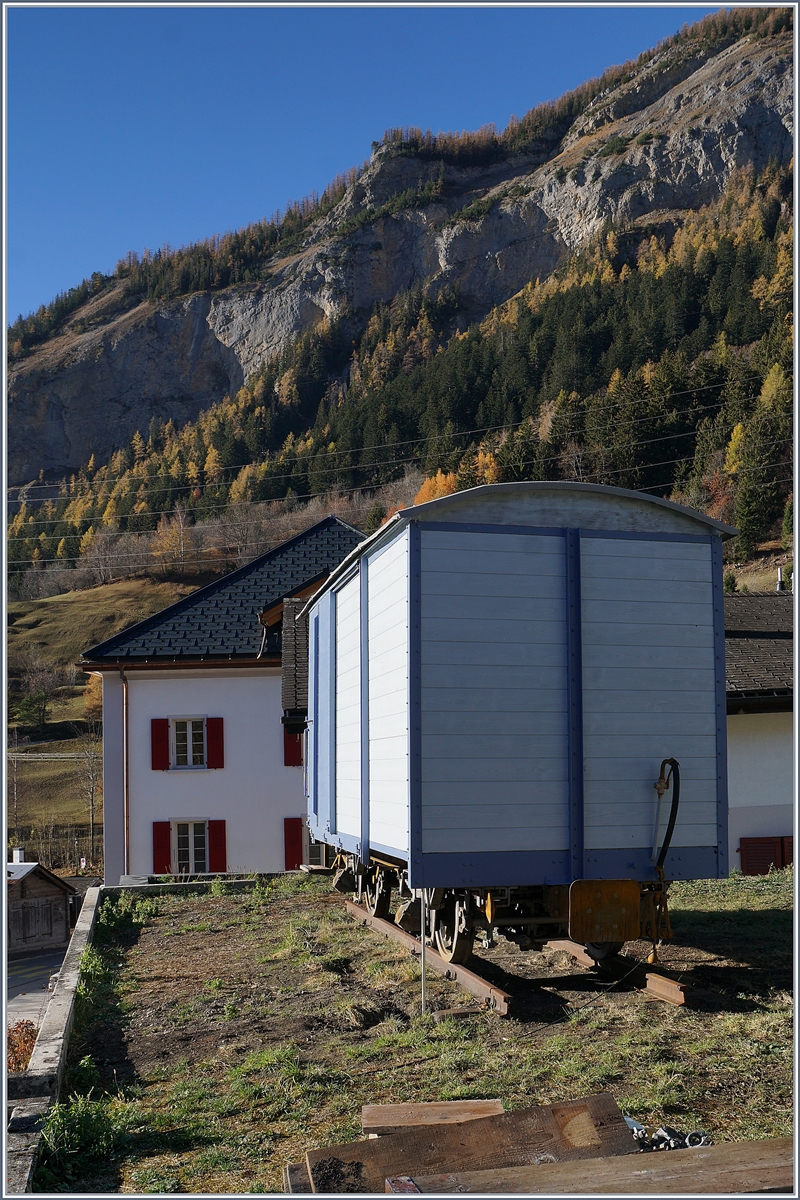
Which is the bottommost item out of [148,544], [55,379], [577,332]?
[148,544]

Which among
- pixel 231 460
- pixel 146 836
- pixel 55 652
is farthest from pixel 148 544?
pixel 146 836

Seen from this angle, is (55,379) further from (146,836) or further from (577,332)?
(146,836)

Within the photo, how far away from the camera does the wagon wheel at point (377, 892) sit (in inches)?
Result: 403

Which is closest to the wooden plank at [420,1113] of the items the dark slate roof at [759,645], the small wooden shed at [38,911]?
the dark slate roof at [759,645]

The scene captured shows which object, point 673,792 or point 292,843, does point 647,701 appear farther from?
point 292,843

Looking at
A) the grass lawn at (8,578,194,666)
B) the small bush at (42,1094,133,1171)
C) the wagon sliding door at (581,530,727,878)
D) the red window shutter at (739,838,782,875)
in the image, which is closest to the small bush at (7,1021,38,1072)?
the small bush at (42,1094,133,1171)

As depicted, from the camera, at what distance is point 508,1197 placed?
3.60m

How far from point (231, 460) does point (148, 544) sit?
18836 mm

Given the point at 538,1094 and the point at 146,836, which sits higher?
the point at 538,1094

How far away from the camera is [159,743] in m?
20.2

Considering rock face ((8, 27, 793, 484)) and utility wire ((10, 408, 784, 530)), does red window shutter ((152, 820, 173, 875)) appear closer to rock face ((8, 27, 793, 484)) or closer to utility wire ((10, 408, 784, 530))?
utility wire ((10, 408, 784, 530))

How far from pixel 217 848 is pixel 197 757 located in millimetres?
1872

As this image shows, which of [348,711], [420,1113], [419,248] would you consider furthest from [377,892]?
[419,248]

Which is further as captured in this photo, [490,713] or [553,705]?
[553,705]
